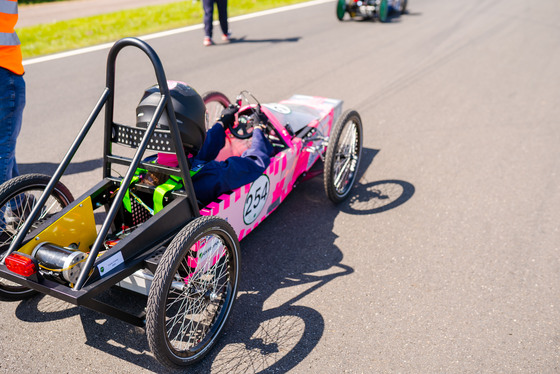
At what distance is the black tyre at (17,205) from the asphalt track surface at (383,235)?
165 millimetres

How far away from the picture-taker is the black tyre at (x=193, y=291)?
7.82ft

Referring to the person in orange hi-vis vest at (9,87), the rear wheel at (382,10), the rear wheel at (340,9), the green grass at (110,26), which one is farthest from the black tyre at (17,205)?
the rear wheel at (382,10)

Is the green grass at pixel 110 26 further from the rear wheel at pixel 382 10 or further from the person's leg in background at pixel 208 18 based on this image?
the rear wheel at pixel 382 10

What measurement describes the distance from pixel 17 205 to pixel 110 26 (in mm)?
9556

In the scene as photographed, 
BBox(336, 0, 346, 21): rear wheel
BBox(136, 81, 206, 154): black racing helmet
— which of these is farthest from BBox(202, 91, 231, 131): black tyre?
BBox(336, 0, 346, 21): rear wheel

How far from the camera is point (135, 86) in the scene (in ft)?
24.7

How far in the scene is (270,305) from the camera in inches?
128

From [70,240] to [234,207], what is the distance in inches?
41.2

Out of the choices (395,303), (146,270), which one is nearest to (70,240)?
(146,270)

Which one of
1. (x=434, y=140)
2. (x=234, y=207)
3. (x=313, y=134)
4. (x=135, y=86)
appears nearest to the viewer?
(x=234, y=207)

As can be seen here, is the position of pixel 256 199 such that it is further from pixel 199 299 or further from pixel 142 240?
pixel 142 240

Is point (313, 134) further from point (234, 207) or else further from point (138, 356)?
point (138, 356)

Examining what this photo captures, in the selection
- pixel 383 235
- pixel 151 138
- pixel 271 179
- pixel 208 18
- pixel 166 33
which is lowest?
pixel 383 235

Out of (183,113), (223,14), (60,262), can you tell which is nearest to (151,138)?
(183,113)
